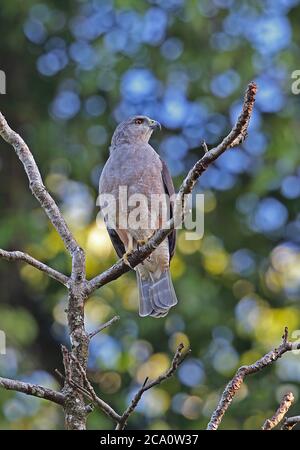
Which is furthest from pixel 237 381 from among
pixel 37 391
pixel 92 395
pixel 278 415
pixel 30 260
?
pixel 30 260

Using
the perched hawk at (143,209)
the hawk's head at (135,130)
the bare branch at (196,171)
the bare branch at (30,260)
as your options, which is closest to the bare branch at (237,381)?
the bare branch at (196,171)

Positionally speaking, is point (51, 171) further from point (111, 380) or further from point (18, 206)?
point (111, 380)

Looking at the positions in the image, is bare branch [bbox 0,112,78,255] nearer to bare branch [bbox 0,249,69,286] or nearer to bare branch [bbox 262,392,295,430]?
bare branch [bbox 0,249,69,286]

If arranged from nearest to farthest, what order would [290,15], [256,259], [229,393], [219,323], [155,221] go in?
[229,393], [155,221], [219,323], [256,259], [290,15]

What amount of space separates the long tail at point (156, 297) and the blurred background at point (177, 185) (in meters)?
2.24

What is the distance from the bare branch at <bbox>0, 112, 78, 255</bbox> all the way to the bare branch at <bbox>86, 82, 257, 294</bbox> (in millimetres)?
192

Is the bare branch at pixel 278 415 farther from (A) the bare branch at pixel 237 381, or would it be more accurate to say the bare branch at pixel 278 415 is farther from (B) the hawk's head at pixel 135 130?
(B) the hawk's head at pixel 135 130

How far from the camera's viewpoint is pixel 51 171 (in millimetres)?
9086

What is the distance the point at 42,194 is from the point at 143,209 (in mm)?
1941

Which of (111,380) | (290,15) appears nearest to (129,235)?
(111,380)

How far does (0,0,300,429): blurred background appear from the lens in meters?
8.32

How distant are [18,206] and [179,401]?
2461 millimetres

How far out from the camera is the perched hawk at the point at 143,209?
5570 mm

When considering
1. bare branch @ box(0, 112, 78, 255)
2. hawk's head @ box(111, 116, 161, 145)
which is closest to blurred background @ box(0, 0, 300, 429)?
hawk's head @ box(111, 116, 161, 145)
